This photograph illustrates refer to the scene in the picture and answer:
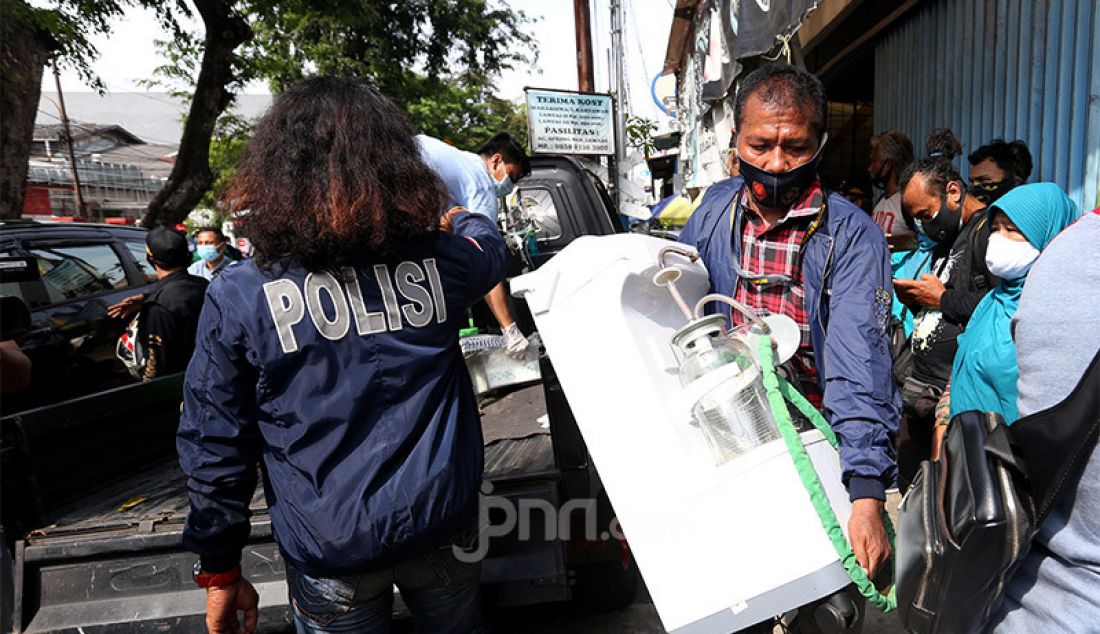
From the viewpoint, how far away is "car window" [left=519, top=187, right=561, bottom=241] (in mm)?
4453

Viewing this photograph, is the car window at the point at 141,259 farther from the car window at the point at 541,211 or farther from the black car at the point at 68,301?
the car window at the point at 541,211

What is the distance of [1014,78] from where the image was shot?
369 centimetres

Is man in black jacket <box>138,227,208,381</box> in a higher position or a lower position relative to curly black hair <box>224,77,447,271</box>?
lower

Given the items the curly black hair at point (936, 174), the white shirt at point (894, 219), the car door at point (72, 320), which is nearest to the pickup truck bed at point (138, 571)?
the car door at point (72, 320)

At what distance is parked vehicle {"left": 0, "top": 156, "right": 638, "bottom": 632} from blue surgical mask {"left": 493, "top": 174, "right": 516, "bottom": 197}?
6.27 feet

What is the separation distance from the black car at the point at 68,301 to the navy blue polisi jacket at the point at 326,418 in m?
2.61

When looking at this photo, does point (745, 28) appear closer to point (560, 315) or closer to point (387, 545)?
point (560, 315)

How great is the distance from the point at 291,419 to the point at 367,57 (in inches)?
588

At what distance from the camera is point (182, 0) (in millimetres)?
8062

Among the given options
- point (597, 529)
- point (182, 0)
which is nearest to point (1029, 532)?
point (597, 529)

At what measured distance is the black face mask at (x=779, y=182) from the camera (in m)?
1.75

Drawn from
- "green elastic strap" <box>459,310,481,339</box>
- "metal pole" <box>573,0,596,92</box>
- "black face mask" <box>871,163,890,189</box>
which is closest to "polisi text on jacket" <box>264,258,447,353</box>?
"green elastic strap" <box>459,310,481,339</box>

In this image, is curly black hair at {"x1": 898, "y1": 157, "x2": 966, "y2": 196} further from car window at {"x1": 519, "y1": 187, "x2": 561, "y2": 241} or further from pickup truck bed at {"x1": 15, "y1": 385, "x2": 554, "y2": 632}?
pickup truck bed at {"x1": 15, "y1": 385, "x2": 554, "y2": 632}
